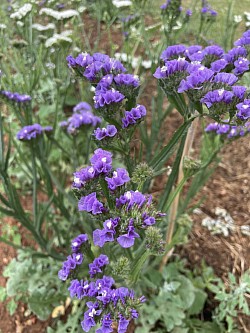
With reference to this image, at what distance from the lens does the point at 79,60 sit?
54.5 inches

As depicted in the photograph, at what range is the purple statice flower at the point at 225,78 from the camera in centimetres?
126

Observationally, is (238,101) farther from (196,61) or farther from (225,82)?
(196,61)

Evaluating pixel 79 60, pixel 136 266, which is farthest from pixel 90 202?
pixel 79 60

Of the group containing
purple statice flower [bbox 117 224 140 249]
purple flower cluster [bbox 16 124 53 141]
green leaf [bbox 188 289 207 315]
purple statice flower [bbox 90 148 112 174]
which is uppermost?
purple statice flower [bbox 90 148 112 174]

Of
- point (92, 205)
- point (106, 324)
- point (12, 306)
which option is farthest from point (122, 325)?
point (12, 306)

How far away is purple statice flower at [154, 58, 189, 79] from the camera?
130cm

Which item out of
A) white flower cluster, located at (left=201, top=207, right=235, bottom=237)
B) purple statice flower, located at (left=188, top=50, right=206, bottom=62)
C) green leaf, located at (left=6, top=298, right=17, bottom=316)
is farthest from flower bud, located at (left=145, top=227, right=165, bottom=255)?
white flower cluster, located at (left=201, top=207, right=235, bottom=237)

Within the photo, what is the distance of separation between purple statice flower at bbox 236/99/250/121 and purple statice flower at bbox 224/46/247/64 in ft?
0.93

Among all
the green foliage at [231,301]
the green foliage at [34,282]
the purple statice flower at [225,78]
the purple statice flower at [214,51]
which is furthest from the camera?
the green foliage at [34,282]

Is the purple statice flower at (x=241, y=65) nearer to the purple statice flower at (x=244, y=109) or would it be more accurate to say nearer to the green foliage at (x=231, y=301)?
the purple statice flower at (x=244, y=109)

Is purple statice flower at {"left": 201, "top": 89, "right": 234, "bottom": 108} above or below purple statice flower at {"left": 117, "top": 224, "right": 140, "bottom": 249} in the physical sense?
above

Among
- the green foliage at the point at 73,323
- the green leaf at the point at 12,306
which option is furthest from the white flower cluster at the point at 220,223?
the green leaf at the point at 12,306

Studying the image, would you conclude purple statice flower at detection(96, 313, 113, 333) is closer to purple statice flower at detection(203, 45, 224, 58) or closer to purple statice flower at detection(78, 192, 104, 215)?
purple statice flower at detection(78, 192, 104, 215)

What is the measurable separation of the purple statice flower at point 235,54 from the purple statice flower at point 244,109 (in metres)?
0.28
